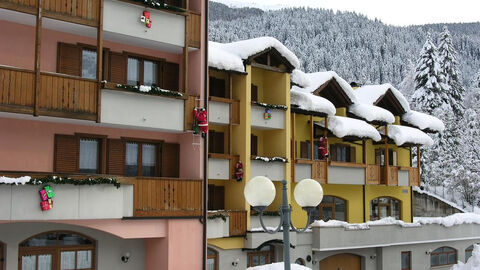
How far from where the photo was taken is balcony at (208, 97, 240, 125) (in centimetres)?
2695

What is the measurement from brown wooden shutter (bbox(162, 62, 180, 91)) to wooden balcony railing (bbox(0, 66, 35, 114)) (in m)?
5.83

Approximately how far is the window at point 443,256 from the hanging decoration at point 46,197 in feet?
89.2

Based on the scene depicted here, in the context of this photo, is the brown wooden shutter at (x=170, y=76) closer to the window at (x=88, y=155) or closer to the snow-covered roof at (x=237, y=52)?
the snow-covered roof at (x=237, y=52)

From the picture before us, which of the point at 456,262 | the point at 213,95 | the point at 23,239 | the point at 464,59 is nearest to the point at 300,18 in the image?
the point at 464,59

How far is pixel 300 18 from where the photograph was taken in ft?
522

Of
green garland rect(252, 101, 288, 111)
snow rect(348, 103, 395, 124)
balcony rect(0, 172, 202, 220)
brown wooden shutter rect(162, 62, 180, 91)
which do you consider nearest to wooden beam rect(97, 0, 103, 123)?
balcony rect(0, 172, 202, 220)

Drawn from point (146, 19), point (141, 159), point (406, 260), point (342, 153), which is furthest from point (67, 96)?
point (406, 260)

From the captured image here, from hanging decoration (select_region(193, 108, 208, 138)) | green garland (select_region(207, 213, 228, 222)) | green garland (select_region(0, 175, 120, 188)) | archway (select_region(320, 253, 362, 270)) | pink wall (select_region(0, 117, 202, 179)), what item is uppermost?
hanging decoration (select_region(193, 108, 208, 138))

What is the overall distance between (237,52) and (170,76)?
232 inches

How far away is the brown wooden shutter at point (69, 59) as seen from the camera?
68.0ft

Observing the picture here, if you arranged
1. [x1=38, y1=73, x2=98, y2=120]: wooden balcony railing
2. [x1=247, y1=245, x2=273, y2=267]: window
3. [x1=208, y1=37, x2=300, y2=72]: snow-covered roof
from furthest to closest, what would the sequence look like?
[x1=247, y1=245, x2=273, y2=267]: window → [x1=208, y1=37, x2=300, y2=72]: snow-covered roof → [x1=38, y1=73, x2=98, y2=120]: wooden balcony railing

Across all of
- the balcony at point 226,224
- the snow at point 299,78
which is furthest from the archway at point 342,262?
the snow at point 299,78

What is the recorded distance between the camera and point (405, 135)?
37.9 metres

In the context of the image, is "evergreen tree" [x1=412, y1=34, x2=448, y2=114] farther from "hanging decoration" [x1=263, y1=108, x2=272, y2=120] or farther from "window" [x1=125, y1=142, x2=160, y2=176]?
"window" [x1=125, y1=142, x2=160, y2=176]
